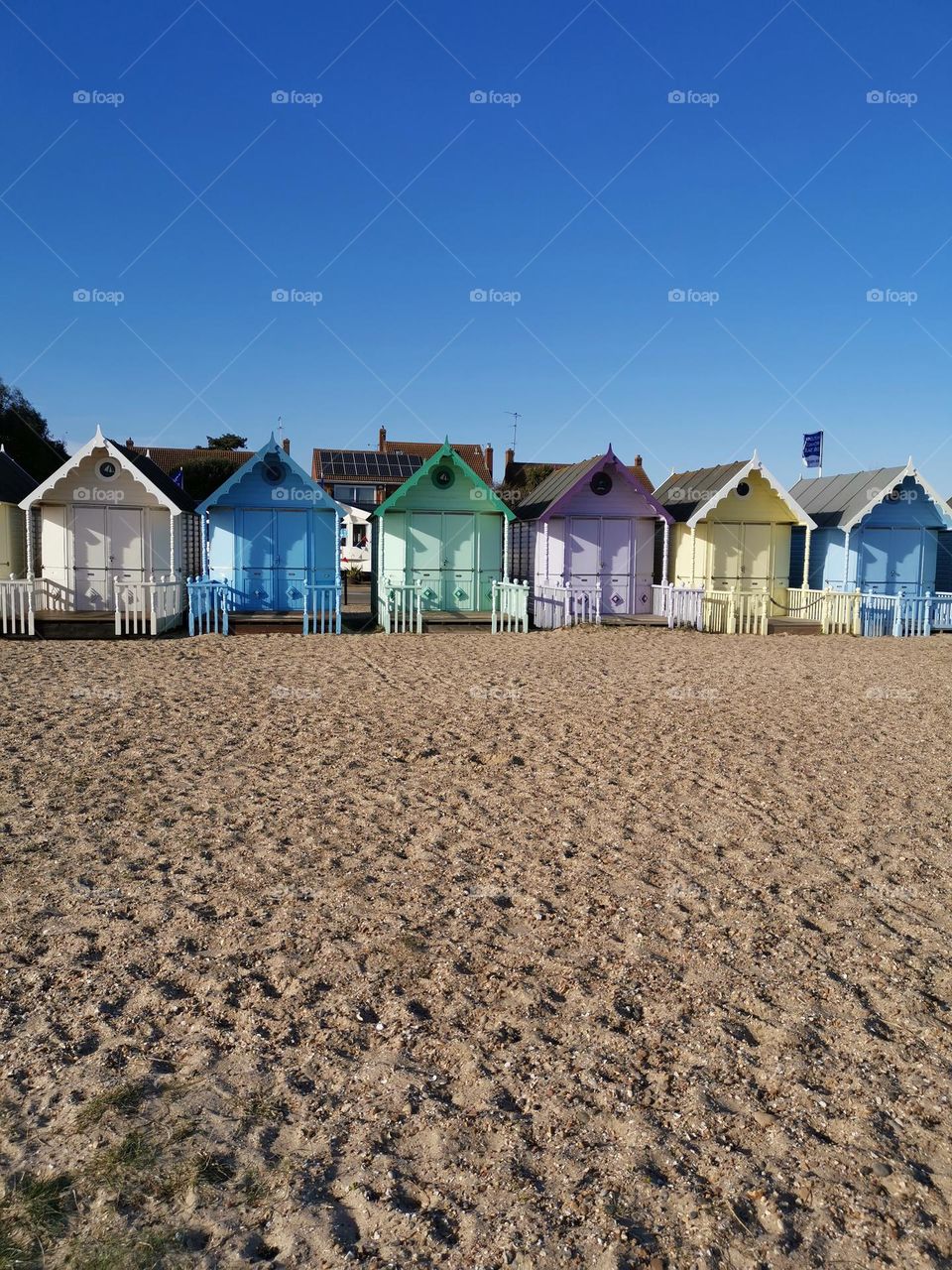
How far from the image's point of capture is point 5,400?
4438 cm

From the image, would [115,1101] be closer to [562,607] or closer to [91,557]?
[562,607]

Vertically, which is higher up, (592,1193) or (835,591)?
(835,591)

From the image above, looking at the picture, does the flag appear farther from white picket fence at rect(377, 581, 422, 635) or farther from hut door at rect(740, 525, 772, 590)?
white picket fence at rect(377, 581, 422, 635)

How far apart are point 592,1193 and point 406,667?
38.8 ft

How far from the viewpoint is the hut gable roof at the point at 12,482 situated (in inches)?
854

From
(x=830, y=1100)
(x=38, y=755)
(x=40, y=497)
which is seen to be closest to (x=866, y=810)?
(x=830, y=1100)

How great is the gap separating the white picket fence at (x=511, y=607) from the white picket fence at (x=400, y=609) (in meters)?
1.74

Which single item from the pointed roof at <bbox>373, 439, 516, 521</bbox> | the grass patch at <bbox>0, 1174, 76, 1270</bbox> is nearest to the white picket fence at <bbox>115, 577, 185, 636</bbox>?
the pointed roof at <bbox>373, 439, 516, 521</bbox>

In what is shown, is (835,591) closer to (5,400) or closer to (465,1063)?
(465,1063)

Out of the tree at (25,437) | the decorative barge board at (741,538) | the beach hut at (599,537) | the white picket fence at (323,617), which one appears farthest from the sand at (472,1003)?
the tree at (25,437)

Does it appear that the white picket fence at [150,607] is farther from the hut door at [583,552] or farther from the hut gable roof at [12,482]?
the hut door at [583,552]

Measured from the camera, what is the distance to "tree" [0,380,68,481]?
42.9 metres

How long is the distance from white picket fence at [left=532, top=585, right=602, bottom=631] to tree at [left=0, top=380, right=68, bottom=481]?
96.0ft

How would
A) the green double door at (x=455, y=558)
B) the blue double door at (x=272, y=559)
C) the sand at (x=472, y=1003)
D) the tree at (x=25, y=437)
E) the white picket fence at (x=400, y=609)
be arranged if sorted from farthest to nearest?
the tree at (x=25, y=437) → the green double door at (x=455, y=558) → the blue double door at (x=272, y=559) → the white picket fence at (x=400, y=609) → the sand at (x=472, y=1003)
